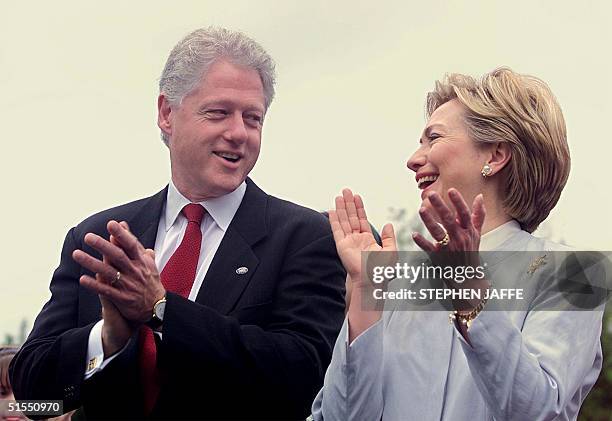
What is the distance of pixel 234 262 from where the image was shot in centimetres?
438

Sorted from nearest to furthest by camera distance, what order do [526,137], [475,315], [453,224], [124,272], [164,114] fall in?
[453,224] → [475,315] → [124,272] → [526,137] → [164,114]

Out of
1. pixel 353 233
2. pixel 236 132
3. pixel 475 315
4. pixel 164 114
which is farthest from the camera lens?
pixel 164 114

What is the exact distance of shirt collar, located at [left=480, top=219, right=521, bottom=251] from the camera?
4.18m

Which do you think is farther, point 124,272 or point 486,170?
point 486,170

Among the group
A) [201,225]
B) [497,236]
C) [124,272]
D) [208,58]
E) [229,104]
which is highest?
[208,58]

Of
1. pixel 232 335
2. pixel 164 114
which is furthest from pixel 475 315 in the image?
pixel 164 114

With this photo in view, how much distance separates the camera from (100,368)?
415 cm

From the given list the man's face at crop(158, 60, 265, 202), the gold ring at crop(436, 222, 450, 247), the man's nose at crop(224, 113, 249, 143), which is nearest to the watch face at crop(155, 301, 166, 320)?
the man's face at crop(158, 60, 265, 202)

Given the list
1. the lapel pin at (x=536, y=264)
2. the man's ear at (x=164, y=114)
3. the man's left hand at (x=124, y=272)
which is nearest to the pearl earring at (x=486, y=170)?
the lapel pin at (x=536, y=264)

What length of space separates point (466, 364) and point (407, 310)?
1.15ft

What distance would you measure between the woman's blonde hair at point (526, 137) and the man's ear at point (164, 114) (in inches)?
51.0

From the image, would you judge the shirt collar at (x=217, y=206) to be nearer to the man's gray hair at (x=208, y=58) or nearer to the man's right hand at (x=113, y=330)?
the man's gray hair at (x=208, y=58)

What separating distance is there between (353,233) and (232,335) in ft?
1.86

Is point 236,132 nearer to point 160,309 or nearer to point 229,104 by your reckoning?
point 229,104
